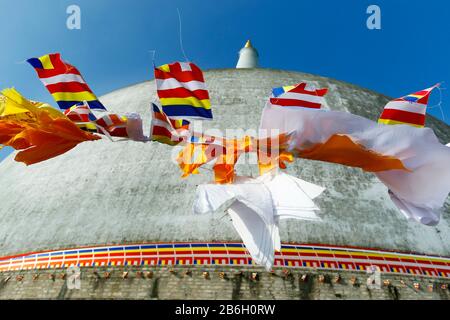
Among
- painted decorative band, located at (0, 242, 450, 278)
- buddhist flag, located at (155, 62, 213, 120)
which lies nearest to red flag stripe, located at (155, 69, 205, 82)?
buddhist flag, located at (155, 62, 213, 120)

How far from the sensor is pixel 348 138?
221 centimetres

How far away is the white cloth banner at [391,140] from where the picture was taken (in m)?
2.22

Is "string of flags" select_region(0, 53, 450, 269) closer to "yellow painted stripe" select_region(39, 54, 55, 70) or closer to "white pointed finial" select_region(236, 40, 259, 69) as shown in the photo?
"yellow painted stripe" select_region(39, 54, 55, 70)

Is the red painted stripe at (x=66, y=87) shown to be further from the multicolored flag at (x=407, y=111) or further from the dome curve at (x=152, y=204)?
the dome curve at (x=152, y=204)

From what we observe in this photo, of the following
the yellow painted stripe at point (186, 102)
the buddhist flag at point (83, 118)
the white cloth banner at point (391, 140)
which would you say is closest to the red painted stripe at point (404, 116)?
the white cloth banner at point (391, 140)

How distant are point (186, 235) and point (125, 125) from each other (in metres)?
2.86

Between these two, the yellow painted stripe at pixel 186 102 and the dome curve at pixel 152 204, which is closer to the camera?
the yellow painted stripe at pixel 186 102

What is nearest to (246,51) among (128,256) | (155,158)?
(155,158)

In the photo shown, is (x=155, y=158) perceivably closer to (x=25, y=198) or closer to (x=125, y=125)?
(x=25, y=198)

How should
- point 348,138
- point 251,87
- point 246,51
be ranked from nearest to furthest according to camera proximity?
point 348,138 < point 251,87 < point 246,51

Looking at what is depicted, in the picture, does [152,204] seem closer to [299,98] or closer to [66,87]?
[66,87]

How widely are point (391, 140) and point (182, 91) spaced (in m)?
1.30

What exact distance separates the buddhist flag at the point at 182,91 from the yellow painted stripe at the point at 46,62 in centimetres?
84

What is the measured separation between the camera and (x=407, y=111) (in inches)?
103
